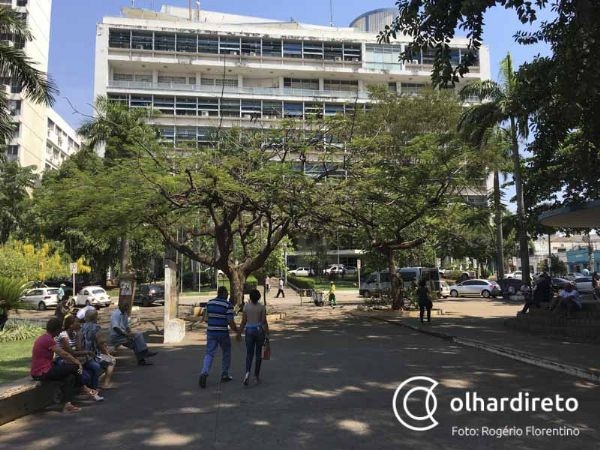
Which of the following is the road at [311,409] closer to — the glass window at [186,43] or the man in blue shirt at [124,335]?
the man in blue shirt at [124,335]

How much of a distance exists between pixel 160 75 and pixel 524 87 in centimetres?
5928

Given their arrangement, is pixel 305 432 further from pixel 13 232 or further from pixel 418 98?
pixel 13 232

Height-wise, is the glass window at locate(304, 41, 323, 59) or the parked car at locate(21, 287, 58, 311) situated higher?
the glass window at locate(304, 41, 323, 59)

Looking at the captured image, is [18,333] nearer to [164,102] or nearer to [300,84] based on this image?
[164,102]

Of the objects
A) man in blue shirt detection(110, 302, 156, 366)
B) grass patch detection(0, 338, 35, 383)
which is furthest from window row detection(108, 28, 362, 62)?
man in blue shirt detection(110, 302, 156, 366)

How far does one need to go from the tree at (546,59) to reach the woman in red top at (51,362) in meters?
7.10

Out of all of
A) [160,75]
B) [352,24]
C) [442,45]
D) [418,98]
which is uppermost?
[352,24]

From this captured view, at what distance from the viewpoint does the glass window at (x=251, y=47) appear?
66.3 metres

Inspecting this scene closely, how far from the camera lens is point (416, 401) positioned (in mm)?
7387

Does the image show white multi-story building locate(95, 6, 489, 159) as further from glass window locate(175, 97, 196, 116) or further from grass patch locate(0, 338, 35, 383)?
grass patch locate(0, 338, 35, 383)

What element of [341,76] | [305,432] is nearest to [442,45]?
[305,432]

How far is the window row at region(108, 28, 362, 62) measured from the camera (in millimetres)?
63844

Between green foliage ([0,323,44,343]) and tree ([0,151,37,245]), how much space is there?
33.4m

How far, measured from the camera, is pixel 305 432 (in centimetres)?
602
